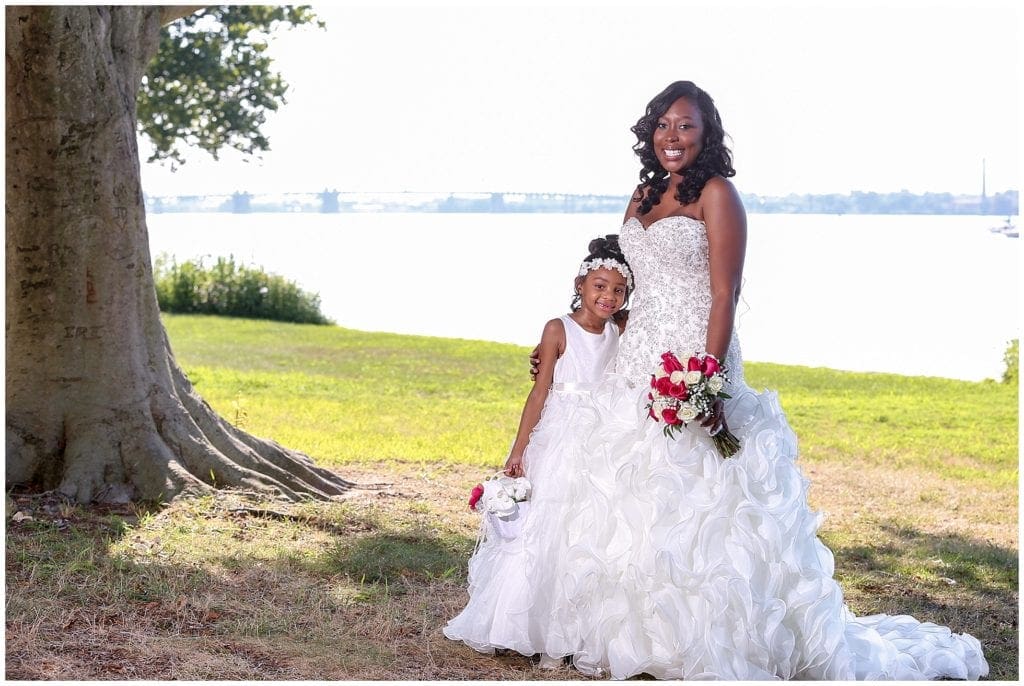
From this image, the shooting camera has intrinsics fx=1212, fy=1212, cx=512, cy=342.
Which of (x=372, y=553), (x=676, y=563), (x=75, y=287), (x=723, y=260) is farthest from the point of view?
(x=75, y=287)

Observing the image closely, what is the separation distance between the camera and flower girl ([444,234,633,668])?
15.1 feet

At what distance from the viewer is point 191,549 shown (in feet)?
20.2

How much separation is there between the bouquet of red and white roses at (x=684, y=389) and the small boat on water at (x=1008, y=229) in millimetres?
44993

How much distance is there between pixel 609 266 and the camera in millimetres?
4727

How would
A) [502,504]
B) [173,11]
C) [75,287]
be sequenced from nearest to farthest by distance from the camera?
[502,504], [75,287], [173,11]

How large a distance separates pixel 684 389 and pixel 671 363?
117 millimetres

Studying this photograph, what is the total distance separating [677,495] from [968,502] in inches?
186

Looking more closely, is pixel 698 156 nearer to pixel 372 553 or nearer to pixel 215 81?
pixel 372 553

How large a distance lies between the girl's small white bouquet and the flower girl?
0.03 meters

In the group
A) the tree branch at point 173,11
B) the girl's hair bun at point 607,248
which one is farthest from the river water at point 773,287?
the tree branch at point 173,11

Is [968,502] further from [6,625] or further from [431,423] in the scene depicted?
[6,625]

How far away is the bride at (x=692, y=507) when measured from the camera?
431cm

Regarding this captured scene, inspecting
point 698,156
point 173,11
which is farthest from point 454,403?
point 698,156

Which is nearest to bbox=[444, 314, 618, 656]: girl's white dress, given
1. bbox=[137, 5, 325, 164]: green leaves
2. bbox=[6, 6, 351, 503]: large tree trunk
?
bbox=[6, 6, 351, 503]: large tree trunk
